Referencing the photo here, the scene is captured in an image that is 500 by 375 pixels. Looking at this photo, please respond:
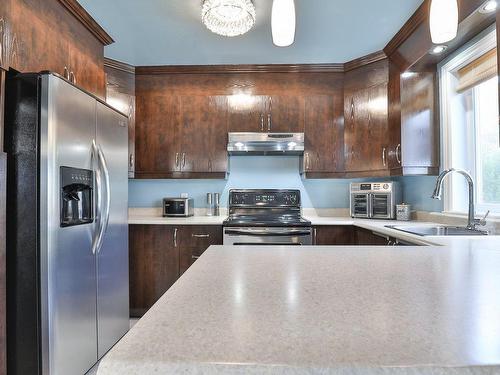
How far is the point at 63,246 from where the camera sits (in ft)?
4.99

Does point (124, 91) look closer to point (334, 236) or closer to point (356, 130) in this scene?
point (356, 130)

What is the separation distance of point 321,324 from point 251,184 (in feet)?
9.75

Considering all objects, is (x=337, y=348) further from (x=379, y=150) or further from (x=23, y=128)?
(x=379, y=150)

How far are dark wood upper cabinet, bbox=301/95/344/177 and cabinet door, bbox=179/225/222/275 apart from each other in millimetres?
1050

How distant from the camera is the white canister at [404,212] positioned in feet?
9.16

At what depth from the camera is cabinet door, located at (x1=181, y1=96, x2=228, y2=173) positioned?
3.08 meters

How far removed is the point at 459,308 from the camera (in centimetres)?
50

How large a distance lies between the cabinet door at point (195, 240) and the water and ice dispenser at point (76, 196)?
1137 mm

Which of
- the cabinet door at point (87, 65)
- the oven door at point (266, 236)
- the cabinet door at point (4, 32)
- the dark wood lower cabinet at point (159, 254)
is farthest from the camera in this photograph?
the dark wood lower cabinet at point (159, 254)

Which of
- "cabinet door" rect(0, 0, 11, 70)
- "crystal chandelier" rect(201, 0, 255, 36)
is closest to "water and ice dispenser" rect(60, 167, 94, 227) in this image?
"cabinet door" rect(0, 0, 11, 70)

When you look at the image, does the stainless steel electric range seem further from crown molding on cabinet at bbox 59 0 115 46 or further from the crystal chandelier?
crown molding on cabinet at bbox 59 0 115 46

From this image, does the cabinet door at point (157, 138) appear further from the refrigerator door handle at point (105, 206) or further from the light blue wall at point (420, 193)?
the light blue wall at point (420, 193)

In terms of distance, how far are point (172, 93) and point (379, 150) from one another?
200 cm

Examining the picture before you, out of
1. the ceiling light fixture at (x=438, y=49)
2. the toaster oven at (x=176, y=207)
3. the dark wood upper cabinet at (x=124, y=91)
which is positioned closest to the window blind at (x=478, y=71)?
the ceiling light fixture at (x=438, y=49)
